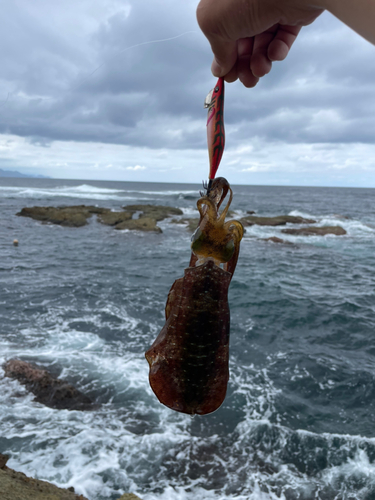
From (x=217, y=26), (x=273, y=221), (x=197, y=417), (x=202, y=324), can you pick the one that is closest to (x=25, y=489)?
(x=202, y=324)

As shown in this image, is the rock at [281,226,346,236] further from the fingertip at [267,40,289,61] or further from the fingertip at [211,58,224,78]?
the fingertip at [211,58,224,78]

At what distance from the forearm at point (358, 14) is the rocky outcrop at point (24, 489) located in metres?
5.49

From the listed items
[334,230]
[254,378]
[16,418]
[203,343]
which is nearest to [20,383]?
[16,418]

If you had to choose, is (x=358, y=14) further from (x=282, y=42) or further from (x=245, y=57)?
(x=245, y=57)

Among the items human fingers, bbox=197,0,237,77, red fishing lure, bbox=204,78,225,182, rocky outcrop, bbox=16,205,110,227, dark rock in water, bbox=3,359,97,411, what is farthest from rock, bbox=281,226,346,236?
human fingers, bbox=197,0,237,77

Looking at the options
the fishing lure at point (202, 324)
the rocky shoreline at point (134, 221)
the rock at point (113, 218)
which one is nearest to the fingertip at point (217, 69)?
the fishing lure at point (202, 324)

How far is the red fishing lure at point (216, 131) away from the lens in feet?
8.01

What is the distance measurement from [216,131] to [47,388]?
8.55m

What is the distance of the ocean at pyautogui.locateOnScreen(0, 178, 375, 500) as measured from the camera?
6684 millimetres

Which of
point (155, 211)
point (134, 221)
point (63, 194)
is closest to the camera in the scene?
point (134, 221)

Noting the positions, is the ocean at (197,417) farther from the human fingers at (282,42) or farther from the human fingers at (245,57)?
the human fingers at (282,42)

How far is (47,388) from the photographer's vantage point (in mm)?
8688

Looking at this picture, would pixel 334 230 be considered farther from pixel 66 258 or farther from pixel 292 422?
pixel 292 422

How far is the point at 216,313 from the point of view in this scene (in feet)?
7.02
